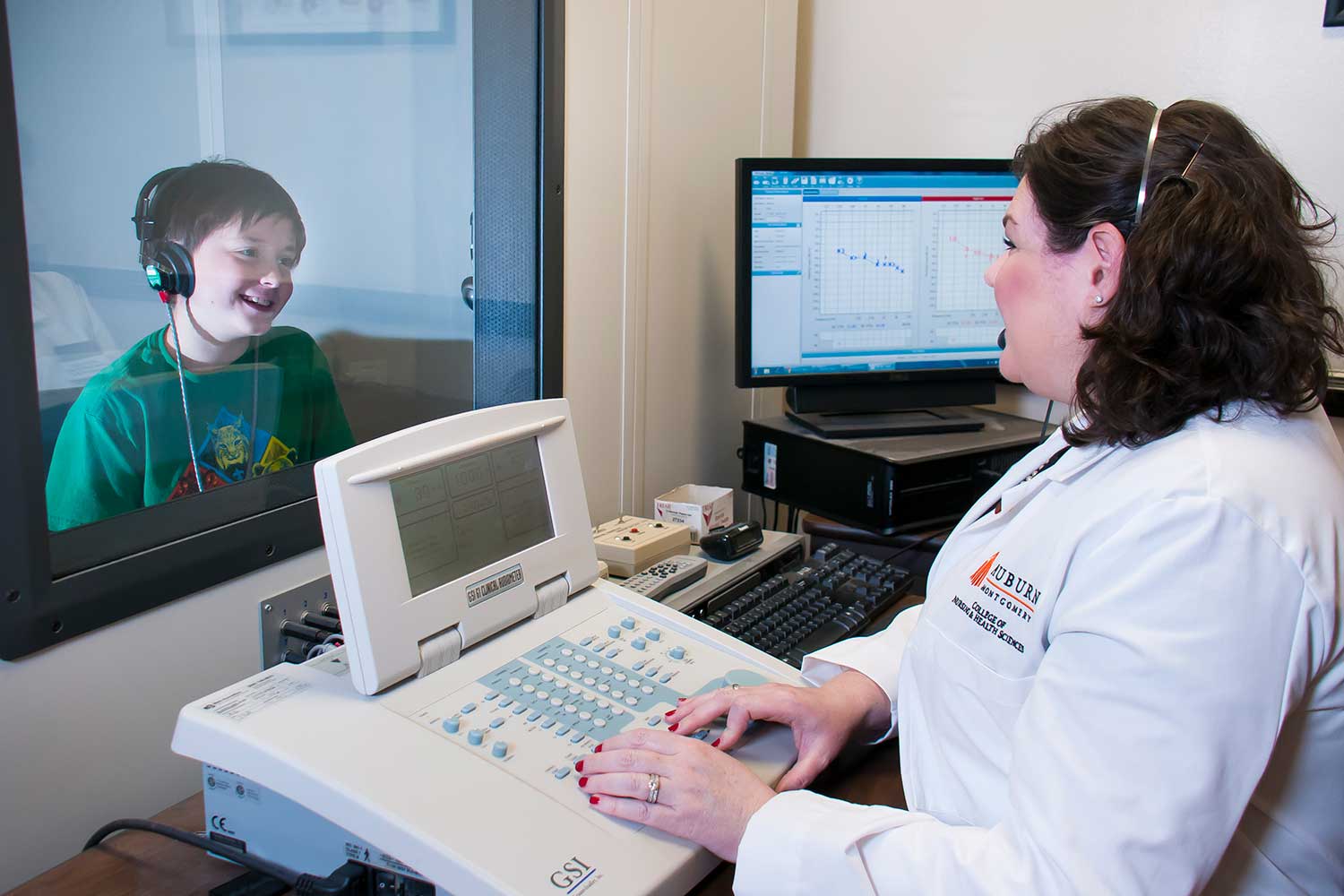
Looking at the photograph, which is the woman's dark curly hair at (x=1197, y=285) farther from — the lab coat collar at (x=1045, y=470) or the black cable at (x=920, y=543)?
the black cable at (x=920, y=543)

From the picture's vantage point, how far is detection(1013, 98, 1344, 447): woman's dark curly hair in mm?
751

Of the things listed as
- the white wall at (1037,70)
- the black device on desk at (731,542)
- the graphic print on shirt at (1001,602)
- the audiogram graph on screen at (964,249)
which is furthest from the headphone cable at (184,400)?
the white wall at (1037,70)

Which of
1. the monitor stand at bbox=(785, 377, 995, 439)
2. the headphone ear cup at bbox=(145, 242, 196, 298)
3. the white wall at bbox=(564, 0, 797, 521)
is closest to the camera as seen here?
the headphone ear cup at bbox=(145, 242, 196, 298)

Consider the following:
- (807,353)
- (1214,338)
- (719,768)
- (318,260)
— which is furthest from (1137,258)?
(807,353)

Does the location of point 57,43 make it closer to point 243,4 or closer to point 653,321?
point 243,4

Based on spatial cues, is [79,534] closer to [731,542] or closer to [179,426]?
[179,426]

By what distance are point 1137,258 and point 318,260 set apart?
85 centimetres

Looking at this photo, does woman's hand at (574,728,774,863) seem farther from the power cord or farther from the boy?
the boy

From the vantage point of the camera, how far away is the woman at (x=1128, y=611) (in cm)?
66

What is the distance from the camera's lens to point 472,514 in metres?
0.93

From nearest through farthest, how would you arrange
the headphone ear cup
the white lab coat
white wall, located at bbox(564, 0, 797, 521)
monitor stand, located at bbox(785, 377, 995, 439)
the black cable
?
the white lab coat → the headphone ear cup → white wall, located at bbox(564, 0, 797, 521) → the black cable → monitor stand, located at bbox(785, 377, 995, 439)

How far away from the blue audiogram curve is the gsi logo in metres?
1.22

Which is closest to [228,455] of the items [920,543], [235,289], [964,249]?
[235,289]

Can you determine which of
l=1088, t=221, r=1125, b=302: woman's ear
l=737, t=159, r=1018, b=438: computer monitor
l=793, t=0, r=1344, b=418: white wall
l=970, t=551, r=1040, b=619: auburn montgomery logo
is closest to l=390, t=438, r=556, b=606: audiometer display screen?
l=970, t=551, r=1040, b=619: auburn montgomery logo
